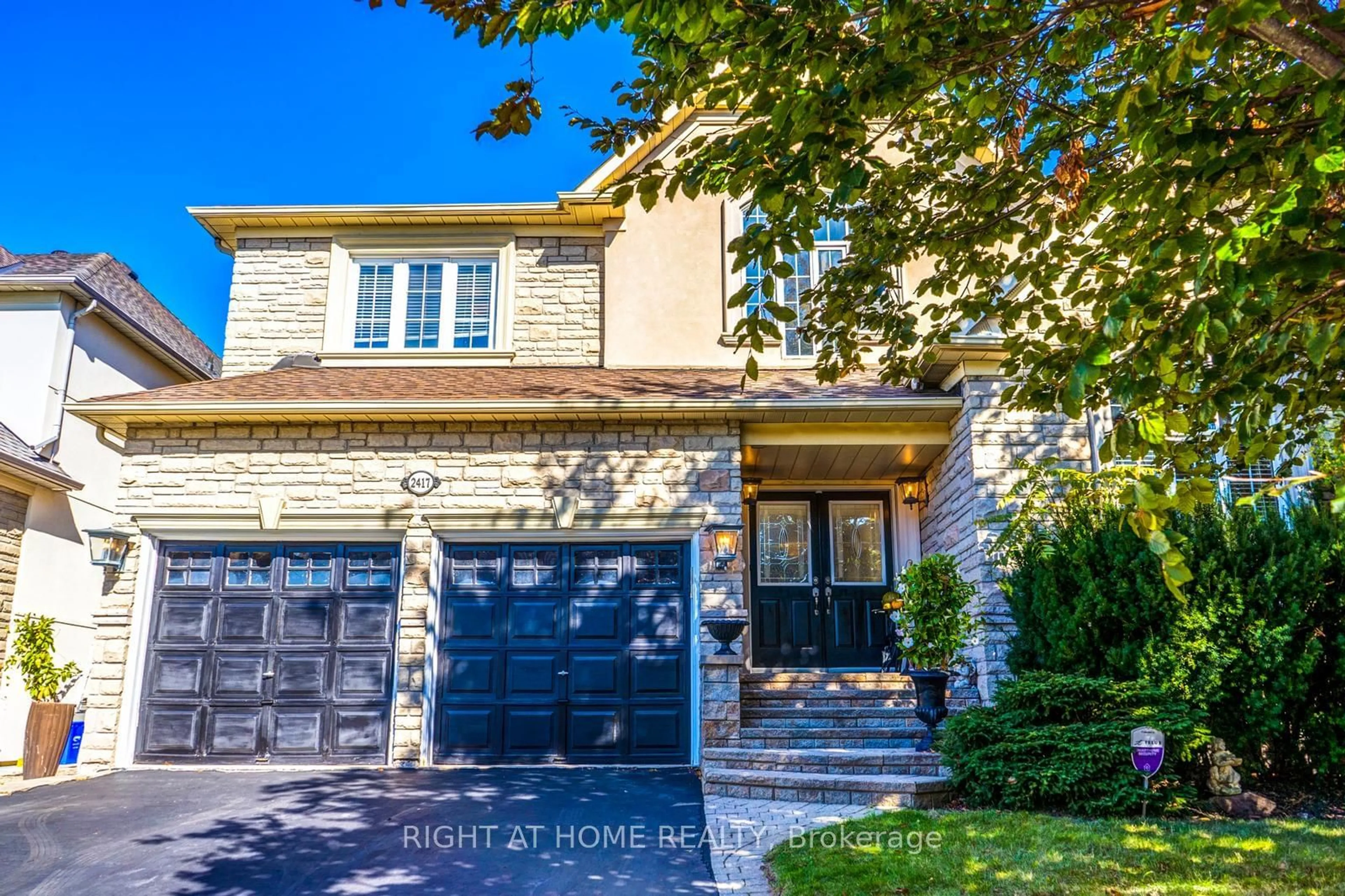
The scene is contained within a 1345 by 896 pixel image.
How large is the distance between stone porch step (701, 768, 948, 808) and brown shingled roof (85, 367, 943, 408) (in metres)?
3.45

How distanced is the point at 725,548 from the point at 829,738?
6.52 ft

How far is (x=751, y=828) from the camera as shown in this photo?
241 inches

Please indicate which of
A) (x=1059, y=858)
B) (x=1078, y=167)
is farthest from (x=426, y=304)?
(x=1059, y=858)

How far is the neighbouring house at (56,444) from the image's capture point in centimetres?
968

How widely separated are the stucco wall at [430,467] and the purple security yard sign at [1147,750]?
13.6ft

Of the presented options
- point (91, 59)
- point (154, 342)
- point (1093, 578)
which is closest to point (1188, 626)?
point (1093, 578)

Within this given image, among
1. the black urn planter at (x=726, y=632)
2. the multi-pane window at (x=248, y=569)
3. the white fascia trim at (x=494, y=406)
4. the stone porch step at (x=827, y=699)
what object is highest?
the white fascia trim at (x=494, y=406)

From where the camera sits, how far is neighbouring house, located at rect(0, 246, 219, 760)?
Result: 31.8ft

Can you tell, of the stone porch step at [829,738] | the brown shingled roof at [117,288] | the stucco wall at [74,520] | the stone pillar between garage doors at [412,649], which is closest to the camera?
the stone porch step at [829,738]

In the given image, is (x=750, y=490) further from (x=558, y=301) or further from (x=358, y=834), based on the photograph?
(x=358, y=834)

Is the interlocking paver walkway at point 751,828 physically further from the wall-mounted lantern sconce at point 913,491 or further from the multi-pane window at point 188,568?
the multi-pane window at point 188,568

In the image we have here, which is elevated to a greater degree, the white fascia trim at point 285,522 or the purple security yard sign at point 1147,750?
the white fascia trim at point 285,522

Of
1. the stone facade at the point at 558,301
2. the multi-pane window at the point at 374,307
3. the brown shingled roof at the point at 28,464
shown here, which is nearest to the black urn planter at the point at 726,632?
the stone facade at the point at 558,301

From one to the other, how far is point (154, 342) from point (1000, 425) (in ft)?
35.5
